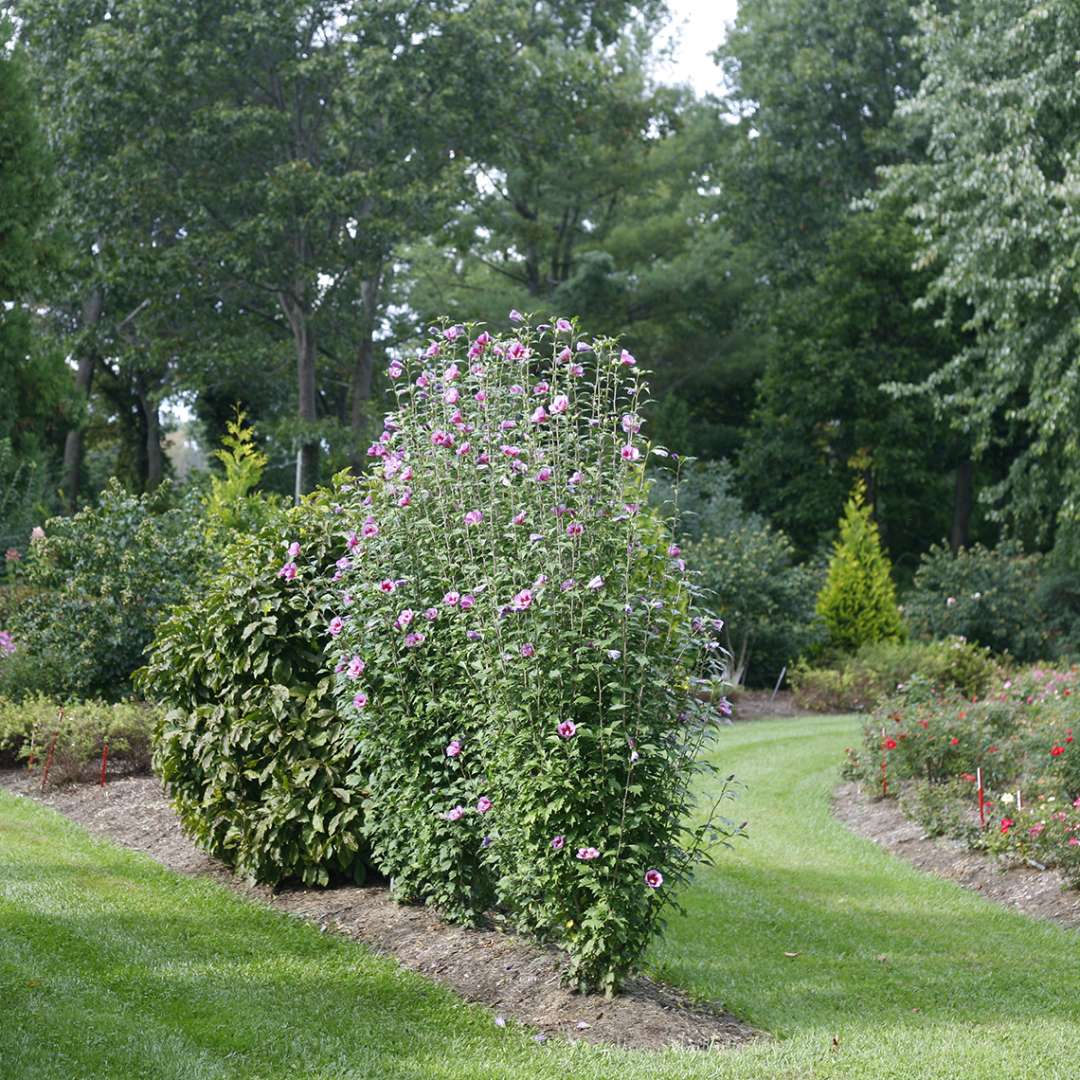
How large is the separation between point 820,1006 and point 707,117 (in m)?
29.7

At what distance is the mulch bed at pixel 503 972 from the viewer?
15.4 feet

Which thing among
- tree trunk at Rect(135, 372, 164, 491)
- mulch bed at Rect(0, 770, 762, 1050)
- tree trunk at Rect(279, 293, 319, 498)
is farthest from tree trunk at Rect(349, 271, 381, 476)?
mulch bed at Rect(0, 770, 762, 1050)

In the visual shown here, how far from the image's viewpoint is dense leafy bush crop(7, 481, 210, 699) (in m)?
10.5

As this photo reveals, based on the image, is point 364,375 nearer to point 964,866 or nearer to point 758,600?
point 758,600

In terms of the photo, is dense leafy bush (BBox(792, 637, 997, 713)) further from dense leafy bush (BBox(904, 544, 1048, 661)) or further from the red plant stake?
the red plant stake

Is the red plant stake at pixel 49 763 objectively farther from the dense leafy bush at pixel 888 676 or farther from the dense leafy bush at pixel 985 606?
the dense leafy bush at pixel 985 606

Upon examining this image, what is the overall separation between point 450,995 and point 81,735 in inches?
206

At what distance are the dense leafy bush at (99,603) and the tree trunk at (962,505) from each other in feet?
63.2

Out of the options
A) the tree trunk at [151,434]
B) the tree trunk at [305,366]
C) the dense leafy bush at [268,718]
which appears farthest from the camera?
the tree trunk at [151,434]

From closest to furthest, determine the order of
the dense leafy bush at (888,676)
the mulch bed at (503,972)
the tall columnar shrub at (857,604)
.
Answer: the mulch bed at (503,972) < the dense leafy bush at (888,676) < the tall columnar shrub at (857,604)

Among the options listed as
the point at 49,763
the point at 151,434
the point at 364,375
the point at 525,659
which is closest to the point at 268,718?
the point at 525,659

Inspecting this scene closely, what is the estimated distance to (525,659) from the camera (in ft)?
16.3

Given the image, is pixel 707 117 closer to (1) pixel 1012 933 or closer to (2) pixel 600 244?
(2) pixel 600 244

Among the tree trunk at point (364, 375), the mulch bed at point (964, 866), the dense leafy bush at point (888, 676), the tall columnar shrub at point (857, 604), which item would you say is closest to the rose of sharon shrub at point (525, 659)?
the mulch bed at point (964, 866)
